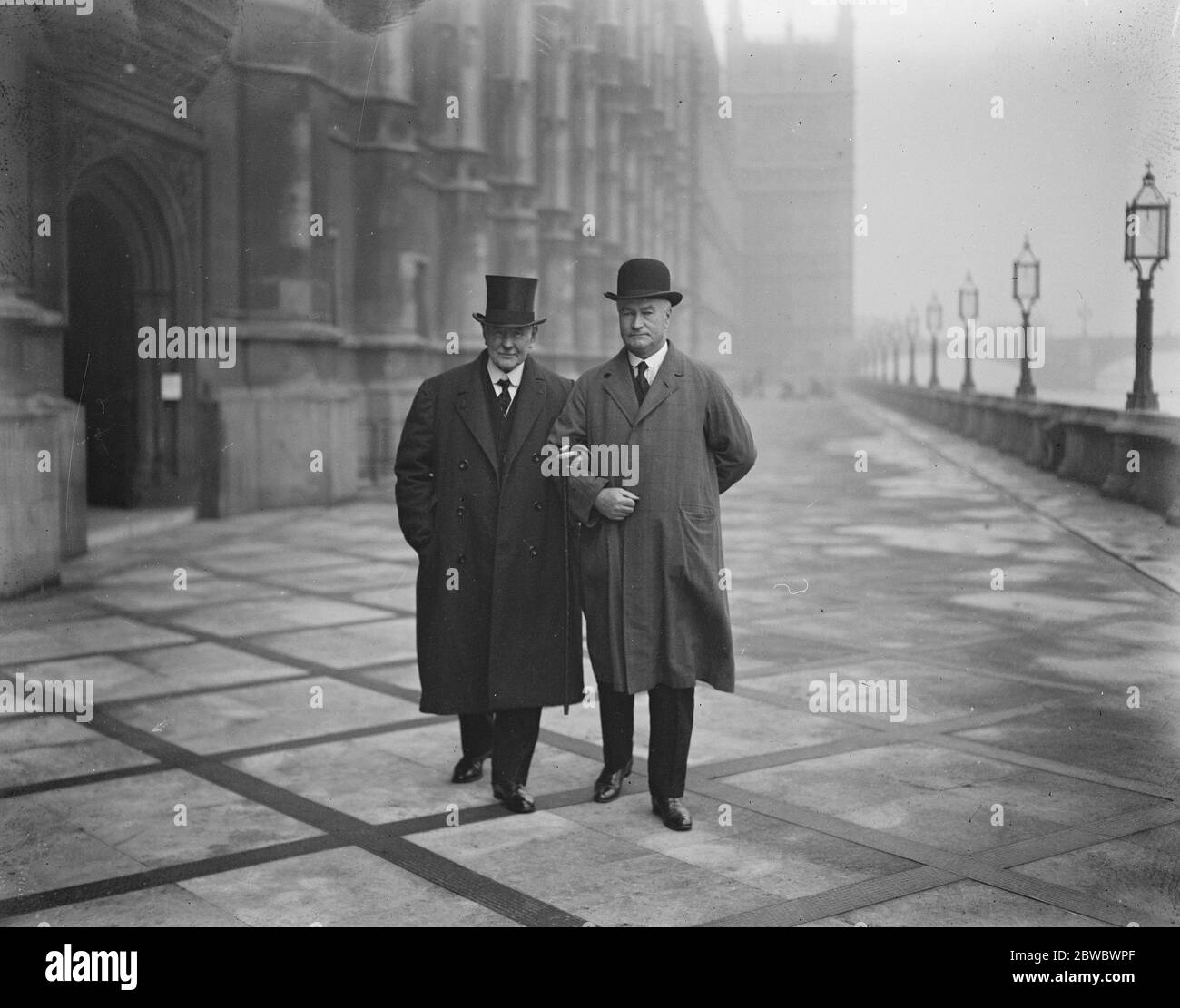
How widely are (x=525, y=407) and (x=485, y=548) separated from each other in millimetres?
579

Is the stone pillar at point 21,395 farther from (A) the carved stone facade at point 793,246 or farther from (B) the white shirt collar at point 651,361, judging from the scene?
(A) the carved stone facade at point 793,246

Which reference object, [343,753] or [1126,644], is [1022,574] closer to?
[1126,644]

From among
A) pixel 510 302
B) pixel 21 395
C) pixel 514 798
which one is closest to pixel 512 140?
pixel 21 395

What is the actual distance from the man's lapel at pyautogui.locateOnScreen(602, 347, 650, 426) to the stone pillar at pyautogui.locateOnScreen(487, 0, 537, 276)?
23760 mm

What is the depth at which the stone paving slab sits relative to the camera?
15.5 feet

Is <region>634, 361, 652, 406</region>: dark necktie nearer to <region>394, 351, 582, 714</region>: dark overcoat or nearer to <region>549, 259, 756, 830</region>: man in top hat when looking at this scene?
<region>549, 259, 756, 830</region>: man in top hat

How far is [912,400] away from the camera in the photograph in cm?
4753

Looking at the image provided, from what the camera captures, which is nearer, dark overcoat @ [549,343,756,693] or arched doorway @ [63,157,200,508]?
dark overcoat @ [549,343,756,693]

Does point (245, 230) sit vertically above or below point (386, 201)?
below

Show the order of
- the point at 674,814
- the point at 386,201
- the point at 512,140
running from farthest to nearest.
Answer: the point at 512,140 < the point at 386,201 < the point at 674,814

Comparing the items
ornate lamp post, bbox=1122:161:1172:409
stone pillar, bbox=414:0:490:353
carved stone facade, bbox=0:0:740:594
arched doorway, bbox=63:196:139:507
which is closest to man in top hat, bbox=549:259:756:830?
carved stone facade, bbox=0:0:740:594

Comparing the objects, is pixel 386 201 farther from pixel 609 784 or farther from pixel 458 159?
pixel 609 784

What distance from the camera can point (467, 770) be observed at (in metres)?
6.19

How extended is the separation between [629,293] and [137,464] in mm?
13708
